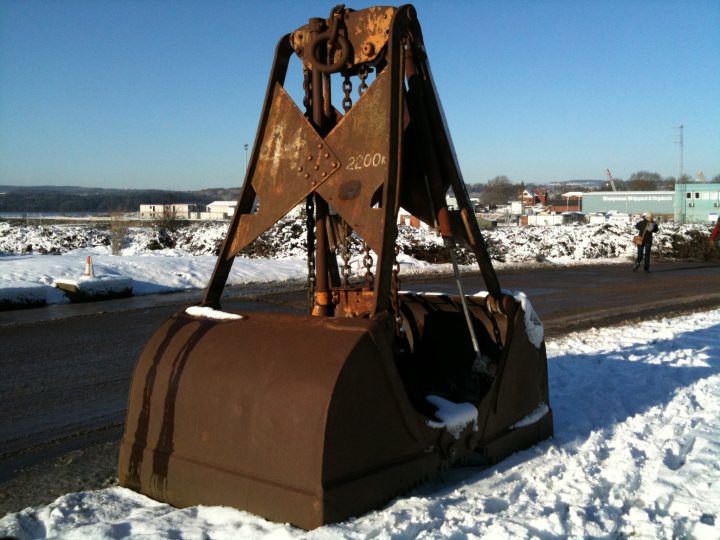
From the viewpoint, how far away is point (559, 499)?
147 inches

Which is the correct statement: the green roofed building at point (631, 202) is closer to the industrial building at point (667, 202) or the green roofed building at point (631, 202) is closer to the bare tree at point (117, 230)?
the industrial building at point (667, 202)

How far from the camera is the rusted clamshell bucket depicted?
3.29 meters

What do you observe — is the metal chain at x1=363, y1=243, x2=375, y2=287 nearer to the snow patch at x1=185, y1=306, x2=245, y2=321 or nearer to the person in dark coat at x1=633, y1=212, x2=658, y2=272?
the snow patch at x1=185, y1=306, x2=245, y2=321

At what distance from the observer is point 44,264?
648 inches

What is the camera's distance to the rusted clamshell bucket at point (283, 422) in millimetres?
3289

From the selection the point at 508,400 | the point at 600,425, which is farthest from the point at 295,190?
the point at 600,425

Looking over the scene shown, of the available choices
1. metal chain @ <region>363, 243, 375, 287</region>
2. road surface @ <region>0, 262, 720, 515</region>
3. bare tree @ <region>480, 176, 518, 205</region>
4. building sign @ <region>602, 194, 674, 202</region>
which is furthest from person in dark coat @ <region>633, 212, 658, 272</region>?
bare tree @ <region>480, 176, 518, 205</region>

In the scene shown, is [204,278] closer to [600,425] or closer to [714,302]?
→ [714,302]

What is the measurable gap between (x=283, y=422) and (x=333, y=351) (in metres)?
0.40

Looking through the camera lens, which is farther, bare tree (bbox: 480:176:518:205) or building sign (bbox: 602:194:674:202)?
bare tree (bbox: 480:176:518:205)

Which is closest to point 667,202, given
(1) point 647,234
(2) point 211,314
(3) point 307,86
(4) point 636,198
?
(4) point 636,198

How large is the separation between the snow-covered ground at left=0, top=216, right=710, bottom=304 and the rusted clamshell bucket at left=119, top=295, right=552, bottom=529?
10078mm

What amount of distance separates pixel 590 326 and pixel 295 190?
7.73 metres

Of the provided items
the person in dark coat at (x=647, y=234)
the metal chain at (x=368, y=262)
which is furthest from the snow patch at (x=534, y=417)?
the person in dark coat at (x=647, y=234)
